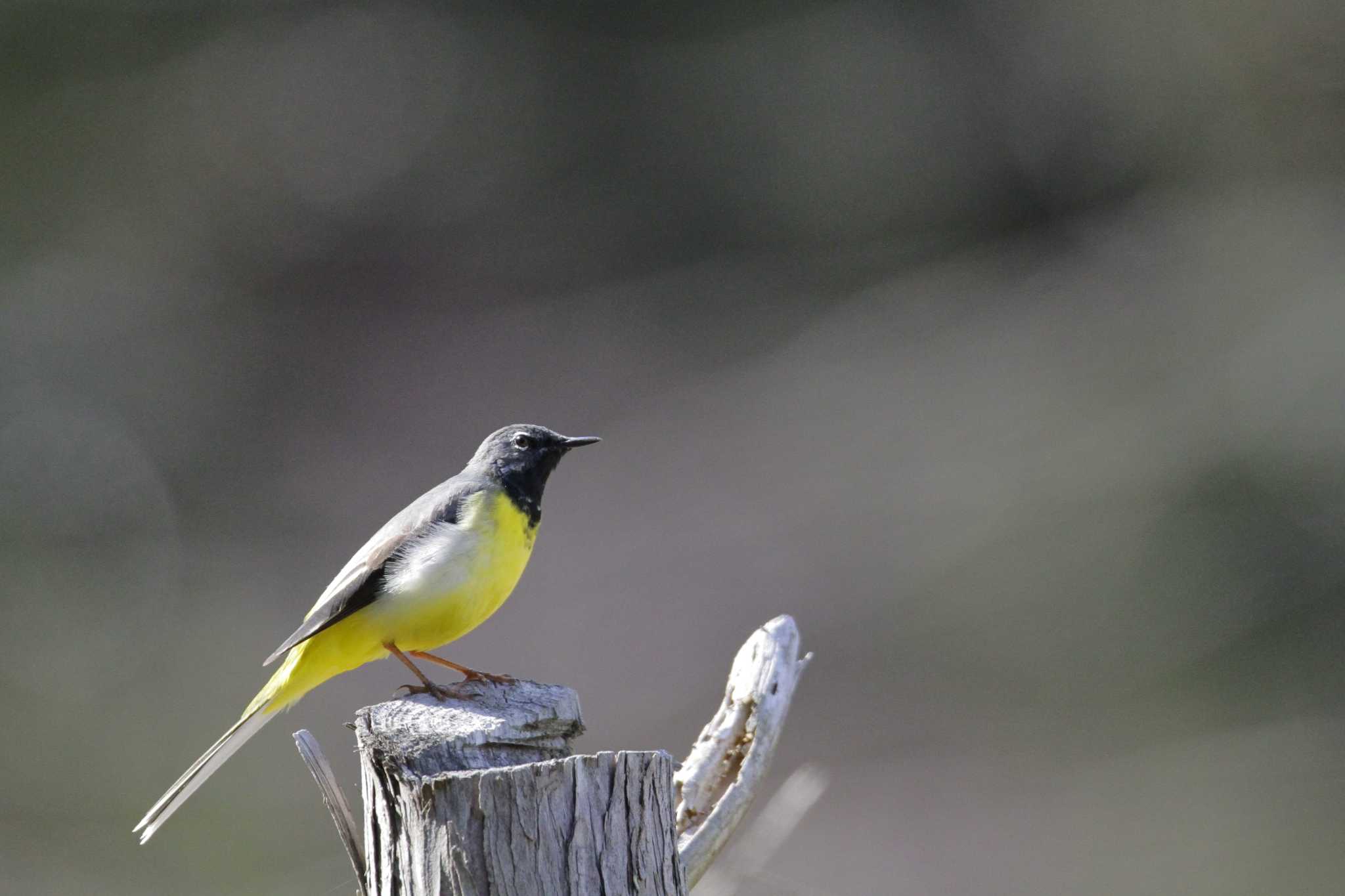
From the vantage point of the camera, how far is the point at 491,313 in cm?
1050

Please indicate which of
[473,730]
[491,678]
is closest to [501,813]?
[473,730]

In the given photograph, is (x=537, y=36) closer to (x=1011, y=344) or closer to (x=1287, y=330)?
(x=1011, y=344)

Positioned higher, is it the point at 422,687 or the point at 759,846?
the point at 422,687

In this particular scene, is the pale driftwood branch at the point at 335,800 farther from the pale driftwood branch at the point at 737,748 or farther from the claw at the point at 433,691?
the pale driftwood branch at the point at 737,748

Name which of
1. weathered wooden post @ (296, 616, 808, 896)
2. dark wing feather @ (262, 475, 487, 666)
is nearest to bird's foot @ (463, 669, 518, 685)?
weathered wooden post @ (296, 616, 808, 896)

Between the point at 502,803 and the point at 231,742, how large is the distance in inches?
46.8

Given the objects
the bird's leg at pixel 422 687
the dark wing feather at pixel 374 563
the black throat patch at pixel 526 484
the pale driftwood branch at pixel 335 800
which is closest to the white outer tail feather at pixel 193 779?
the dark wing feather at pixel 374 563

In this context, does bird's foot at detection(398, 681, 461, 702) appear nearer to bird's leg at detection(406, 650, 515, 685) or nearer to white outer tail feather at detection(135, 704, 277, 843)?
bird's leg at detection(406, 650, 515, 685)

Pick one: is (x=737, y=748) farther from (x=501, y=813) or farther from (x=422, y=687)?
(x=501, y=813)

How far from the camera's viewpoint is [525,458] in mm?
3100

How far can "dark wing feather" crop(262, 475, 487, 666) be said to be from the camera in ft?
8.59

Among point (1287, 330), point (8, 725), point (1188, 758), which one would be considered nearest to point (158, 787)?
point (8, 725)

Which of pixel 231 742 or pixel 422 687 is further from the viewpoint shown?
pixel 231 742

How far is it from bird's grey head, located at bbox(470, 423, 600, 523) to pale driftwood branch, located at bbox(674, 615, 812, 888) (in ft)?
2.25
